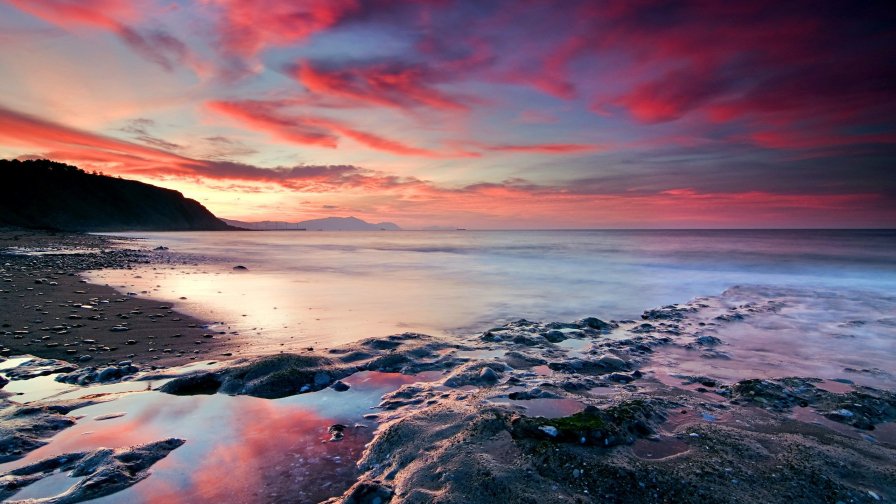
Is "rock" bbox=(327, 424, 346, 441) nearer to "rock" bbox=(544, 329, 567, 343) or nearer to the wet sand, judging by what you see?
the wet sand

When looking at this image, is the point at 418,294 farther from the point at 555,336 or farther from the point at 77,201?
the point at 77,201

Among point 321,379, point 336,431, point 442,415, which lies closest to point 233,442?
point 336,431

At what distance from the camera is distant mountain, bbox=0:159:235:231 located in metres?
96.1

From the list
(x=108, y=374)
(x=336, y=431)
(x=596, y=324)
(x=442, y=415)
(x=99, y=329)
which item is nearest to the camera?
(x=336, y=431)

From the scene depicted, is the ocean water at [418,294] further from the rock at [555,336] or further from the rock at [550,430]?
the rock at [550,430]

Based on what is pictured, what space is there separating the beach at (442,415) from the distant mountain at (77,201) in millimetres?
109018

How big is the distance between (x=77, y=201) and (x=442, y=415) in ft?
486

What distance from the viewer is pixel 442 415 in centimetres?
478

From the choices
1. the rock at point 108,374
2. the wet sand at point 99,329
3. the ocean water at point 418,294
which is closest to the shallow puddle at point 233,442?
the rock at point 108,374

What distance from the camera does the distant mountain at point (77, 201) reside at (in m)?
96.1

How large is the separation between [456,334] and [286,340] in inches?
147

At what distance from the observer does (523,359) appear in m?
7.28

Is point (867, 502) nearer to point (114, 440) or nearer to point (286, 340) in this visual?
point (114, 440)

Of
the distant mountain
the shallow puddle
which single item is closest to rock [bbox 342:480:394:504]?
the shallow puddle
